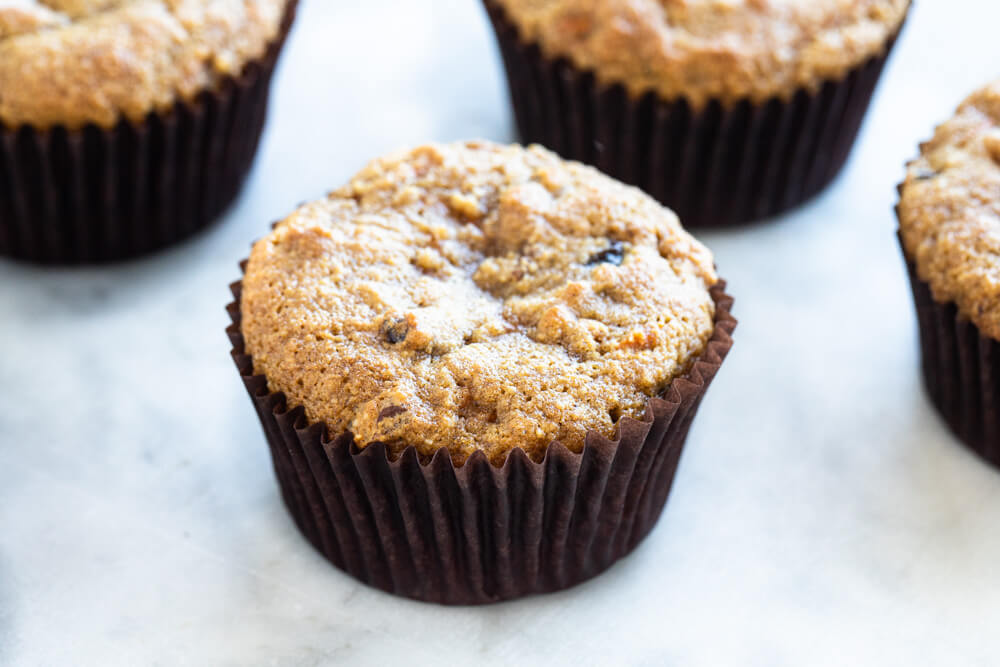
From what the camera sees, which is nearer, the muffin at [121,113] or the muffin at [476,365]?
the muffin at [476,365]

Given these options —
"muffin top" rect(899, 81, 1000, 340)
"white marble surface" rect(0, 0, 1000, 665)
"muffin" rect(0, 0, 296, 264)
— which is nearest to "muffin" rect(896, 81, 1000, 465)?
"muffin top" rect(899, 81, 1000, 340)

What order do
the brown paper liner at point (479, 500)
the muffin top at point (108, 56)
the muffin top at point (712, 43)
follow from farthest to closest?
the muffin top at point (712, 43) → the muffin top at point (108, 56) → the brown paper liner at point (479, 500)

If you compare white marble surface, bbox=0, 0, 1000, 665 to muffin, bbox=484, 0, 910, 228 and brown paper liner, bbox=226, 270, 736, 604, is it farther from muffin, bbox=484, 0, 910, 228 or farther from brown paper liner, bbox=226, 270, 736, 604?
muffin, bbox=484, 0, 910, 228

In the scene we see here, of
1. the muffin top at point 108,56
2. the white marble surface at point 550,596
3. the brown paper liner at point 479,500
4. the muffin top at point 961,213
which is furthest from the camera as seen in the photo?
the muffin top at point 108,56

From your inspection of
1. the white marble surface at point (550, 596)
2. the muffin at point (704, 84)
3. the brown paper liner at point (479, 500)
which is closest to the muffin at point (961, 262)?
the white marble surface at point (550, 596)

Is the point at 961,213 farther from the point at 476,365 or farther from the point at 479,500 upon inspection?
the point at 479,500

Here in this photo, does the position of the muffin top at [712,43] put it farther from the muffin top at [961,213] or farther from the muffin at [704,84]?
the muffin top at [961,213]
